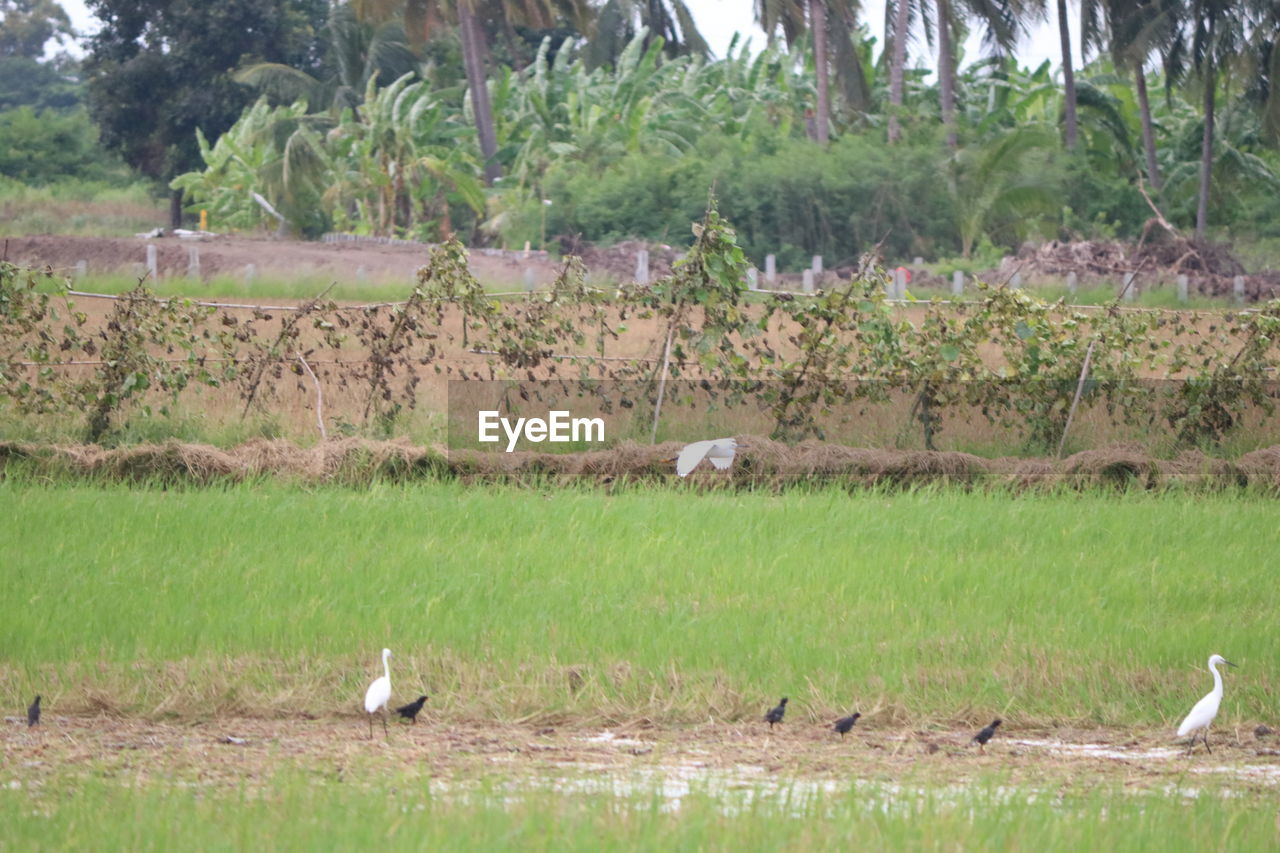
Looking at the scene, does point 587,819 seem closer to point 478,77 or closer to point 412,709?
point 412,709

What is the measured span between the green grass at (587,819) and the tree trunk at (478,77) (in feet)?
94.5

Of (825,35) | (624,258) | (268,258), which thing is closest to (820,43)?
(825,35)

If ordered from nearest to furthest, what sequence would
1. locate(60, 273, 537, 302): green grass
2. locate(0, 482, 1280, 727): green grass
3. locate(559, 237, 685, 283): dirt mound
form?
locate(0, 482, 1280, 727): green grass → locate(60, 273, 537, 302): green grass → locate(559, 237, 685, 283): dirt mound

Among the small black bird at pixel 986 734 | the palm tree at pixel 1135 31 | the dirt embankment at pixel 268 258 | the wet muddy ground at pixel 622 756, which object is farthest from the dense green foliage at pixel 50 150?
the small black bird at pixel 986 734

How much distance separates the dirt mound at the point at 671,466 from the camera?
975 cm

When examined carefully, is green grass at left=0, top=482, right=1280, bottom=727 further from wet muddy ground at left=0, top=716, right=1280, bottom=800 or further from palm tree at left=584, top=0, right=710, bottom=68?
palm tree at left=584, top=0, right=710, bottom=68

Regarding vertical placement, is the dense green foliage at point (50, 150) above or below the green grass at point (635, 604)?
above

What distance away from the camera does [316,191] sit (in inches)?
1289

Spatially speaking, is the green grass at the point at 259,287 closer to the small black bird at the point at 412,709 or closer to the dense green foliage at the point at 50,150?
the small black bird at the point at 412,709

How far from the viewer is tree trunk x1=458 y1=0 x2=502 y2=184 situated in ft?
104

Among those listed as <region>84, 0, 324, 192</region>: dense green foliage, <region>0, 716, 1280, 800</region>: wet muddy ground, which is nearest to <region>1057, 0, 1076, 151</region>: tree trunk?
<region>84, 0, 324, 192</region>: dense green foliage

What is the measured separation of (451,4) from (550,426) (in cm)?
2294

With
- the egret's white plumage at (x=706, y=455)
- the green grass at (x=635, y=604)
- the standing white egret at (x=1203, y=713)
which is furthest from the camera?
the egret's white plumage at (x=706, y=455)

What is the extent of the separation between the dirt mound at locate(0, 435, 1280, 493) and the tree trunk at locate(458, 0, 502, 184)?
23082 millimetres
